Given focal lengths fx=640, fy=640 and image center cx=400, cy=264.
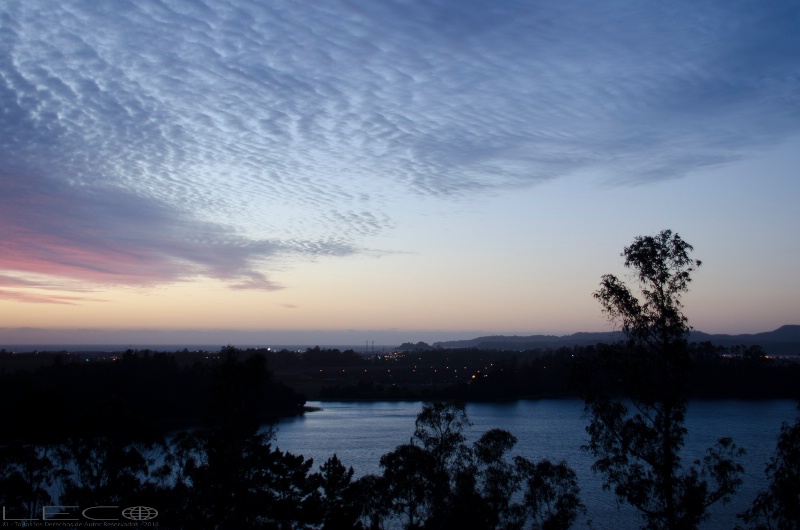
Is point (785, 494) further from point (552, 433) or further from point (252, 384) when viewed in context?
point (552, 433)

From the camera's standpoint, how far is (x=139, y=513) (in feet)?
43.6

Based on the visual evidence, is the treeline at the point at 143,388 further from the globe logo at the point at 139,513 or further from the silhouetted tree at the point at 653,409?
the silhouetted tree at the point at 653,409

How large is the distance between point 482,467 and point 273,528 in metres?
4.68

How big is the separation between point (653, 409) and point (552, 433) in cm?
2851

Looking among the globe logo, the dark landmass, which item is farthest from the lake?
the globe logo

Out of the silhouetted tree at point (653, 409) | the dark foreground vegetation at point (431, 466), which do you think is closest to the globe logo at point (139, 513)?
the dark foreground vegetation at point (431, 466)

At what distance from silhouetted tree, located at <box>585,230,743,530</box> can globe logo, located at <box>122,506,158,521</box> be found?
29.6 ft

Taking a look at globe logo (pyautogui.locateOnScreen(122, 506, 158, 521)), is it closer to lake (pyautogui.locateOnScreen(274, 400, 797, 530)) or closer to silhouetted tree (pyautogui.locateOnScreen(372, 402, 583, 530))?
silhouetted tree (pyautogui.locateOnScreen(372, 402, 583, 530))

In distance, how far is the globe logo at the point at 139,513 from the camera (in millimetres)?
13188

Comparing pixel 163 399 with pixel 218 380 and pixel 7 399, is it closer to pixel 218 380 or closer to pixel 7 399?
pixel 7 399

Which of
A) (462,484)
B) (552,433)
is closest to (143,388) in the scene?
(552,433)

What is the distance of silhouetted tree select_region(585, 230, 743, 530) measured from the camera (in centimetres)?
1101

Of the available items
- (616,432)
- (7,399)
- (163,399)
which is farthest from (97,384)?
(616,432)

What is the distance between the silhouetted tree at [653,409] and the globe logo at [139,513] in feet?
29.6
